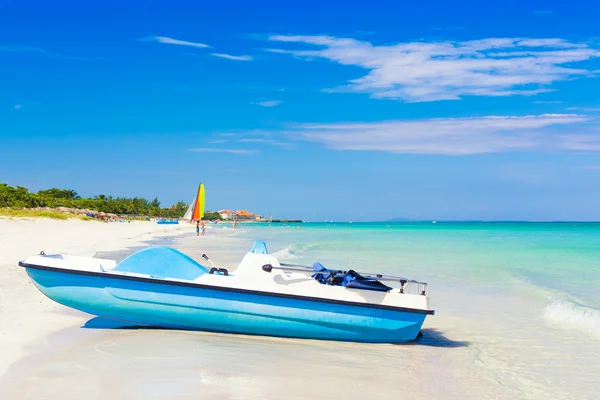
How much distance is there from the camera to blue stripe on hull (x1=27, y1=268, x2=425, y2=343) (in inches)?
306

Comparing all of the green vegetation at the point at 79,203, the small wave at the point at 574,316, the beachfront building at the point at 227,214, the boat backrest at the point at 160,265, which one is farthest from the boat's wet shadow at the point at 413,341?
the beachfront building at the point at 227,214

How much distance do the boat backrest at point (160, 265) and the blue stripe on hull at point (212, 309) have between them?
19cm

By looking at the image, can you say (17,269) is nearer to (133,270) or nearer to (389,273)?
(133,270)

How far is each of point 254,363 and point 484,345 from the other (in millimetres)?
3648

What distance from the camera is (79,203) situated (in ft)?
279

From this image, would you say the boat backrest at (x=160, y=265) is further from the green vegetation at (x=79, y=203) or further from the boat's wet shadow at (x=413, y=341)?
the green vegetation at (x=79, y=203)

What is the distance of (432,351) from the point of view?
312 inches

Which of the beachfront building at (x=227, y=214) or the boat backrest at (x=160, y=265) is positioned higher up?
the beachfront building at (x=227, y=214)

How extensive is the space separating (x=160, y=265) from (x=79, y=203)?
8265 cm

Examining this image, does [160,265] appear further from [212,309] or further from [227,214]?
[227,214]

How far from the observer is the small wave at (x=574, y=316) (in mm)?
9945

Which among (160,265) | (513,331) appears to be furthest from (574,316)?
(160,265)

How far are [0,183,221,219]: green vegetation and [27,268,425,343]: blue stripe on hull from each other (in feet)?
134

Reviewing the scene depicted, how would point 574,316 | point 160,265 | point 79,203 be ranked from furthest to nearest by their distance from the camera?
point 79,203, point 574,316, point 160,265
